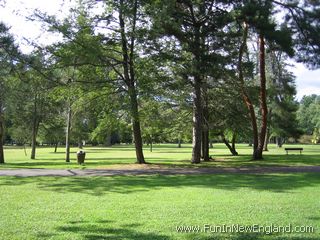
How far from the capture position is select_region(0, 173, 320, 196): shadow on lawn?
13688mm

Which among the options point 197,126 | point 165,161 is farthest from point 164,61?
point 165,161

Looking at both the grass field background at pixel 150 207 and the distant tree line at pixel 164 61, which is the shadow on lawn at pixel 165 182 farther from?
the distant tree line at pixel 164 61

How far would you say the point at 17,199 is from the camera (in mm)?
11469

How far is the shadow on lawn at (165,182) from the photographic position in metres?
13.7

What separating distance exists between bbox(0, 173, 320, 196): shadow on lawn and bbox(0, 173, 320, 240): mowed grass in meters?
0.03

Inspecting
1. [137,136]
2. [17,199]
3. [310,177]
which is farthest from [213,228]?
[137,136]

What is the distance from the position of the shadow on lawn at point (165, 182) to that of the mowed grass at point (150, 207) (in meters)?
0.03

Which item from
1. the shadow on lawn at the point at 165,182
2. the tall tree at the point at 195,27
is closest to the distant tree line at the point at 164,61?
the tall tree at the point at 195,27

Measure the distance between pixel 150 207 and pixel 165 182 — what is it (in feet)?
18.7

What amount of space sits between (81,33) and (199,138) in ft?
31.6

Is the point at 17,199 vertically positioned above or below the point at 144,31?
below

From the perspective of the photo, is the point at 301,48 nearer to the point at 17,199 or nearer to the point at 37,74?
the point at 37,74

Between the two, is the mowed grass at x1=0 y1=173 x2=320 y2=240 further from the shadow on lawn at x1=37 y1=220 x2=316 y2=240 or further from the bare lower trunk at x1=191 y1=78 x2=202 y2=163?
the bare lower trunk at x1=191 y1=78 x2=202 y2=163

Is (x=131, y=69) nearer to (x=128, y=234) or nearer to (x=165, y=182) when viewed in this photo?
A: (x=165, y=182)
